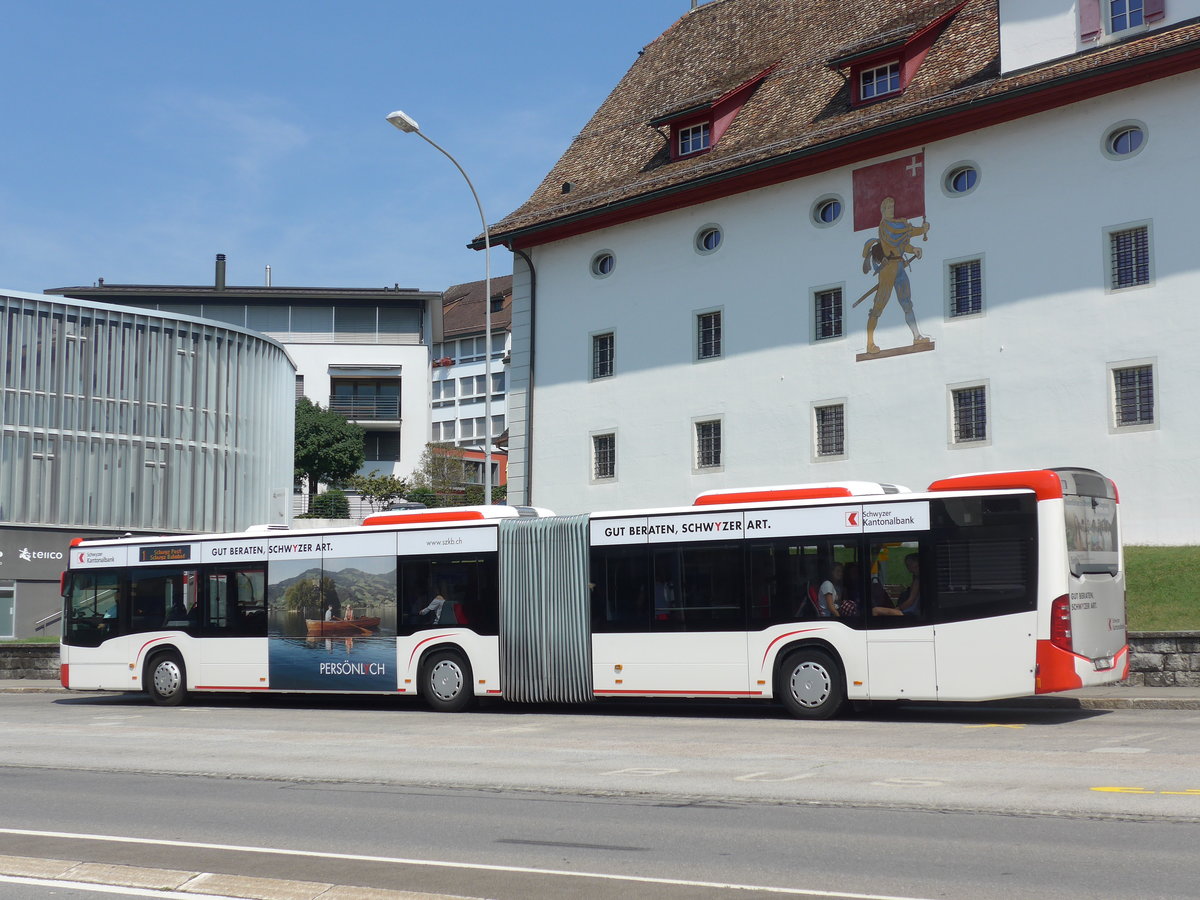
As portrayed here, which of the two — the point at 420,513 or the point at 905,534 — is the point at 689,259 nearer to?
the point at 420,513

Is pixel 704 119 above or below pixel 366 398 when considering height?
below

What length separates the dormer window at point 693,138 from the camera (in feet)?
113

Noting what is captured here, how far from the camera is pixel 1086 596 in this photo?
1631cm

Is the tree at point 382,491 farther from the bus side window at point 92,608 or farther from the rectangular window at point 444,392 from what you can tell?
the bus side window at point 92,608

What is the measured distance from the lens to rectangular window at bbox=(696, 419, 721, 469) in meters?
33.2

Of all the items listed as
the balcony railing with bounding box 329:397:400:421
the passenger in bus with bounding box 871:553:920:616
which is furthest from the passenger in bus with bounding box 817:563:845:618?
the balcony railing with bounding box 329:397:400:421

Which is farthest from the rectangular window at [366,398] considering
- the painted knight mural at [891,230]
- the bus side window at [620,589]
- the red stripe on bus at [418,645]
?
the bus side window at [620,589]

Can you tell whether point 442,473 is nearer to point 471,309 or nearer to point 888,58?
point 471,309

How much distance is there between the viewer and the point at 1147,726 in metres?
15.5

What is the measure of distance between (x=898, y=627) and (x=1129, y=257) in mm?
12996

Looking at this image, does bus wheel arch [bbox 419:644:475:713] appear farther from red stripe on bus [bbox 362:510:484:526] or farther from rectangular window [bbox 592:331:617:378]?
rectangular window [bbox 592:331:617:378]

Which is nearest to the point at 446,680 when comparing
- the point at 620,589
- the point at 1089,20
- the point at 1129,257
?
the point at 620,589

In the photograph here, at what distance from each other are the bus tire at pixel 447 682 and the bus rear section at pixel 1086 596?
8.42 meters

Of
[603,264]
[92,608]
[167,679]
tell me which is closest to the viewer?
[167,679]
